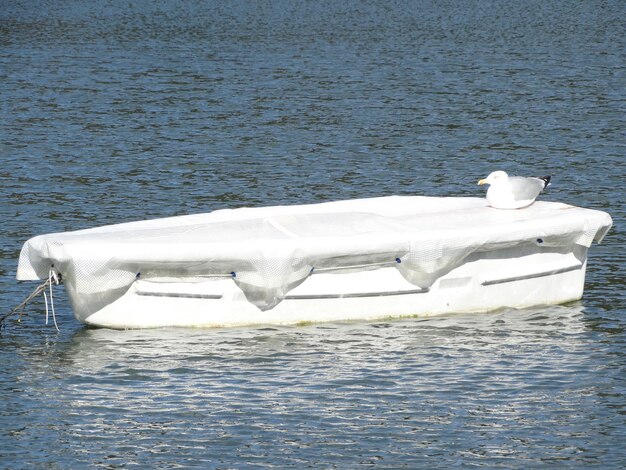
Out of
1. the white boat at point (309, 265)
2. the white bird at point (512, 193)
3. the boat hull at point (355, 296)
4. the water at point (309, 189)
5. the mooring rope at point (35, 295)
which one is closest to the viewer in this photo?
the water at point (309, 189)

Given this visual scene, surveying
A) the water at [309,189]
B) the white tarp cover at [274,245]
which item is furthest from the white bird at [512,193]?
the water at [309,189]

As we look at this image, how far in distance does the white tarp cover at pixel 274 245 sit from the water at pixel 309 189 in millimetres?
826

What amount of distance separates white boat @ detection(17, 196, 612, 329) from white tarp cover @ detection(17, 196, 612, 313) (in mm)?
19

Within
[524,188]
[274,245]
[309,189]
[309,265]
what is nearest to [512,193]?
[524,188]

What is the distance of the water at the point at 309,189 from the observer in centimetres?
1589

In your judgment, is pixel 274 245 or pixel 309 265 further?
pixel 309 265

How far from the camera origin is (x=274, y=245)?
750 inches

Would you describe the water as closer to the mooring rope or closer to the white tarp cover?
the mooring rope

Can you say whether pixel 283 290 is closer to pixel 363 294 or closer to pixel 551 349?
pixel 363 294

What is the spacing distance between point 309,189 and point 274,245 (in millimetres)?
11441

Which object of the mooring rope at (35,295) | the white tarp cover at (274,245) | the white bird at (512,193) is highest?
the white bird at (512,193)

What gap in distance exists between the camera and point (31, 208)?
91.2 feet

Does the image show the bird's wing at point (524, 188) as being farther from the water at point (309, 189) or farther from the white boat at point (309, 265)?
the water at point (309, 189)

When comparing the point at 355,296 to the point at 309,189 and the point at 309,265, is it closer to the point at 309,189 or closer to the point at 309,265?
the point at 309,265
